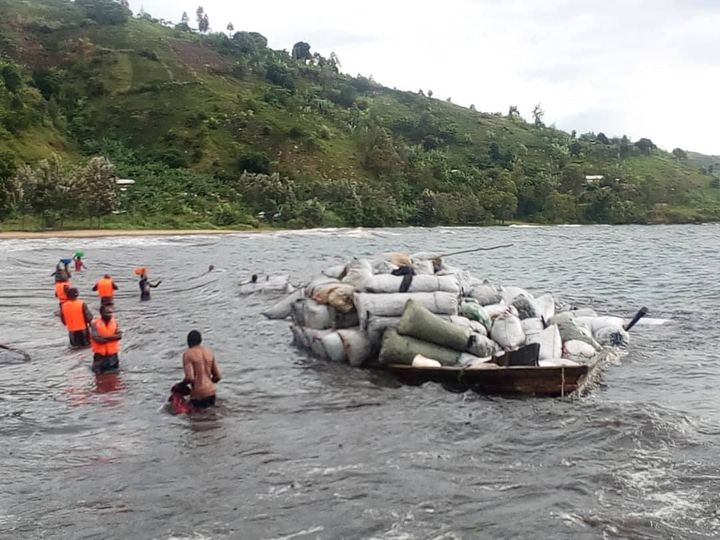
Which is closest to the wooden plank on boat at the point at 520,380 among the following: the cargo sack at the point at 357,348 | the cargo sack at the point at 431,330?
the cargo sack at the point at 431,330

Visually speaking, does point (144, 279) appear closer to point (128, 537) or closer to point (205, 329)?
point (205, 329)

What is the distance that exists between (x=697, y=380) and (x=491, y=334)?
13.1 feet

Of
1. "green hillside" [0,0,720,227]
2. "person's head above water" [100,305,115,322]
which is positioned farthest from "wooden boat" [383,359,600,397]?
"green hillside" [0,0,720,227]

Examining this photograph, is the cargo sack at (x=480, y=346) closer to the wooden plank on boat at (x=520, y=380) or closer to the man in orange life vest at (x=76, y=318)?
the wooden plank on boat at (x=520, y=380)

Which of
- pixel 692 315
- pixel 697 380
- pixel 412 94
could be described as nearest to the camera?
pixel 697 380

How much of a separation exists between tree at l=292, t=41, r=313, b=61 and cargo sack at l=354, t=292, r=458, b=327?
491ft

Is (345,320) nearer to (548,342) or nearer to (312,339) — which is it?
(312,339)

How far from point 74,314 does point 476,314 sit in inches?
348

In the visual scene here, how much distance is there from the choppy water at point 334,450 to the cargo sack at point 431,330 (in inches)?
Answer: 47.2

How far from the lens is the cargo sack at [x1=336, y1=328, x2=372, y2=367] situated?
44.1 ft

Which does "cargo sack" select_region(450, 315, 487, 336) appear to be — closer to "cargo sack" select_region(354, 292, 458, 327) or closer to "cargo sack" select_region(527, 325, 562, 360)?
"cargo sack" select_region(354, 292, 458, 327)

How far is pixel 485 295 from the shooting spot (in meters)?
16.3

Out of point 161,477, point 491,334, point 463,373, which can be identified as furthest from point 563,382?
point 161,477

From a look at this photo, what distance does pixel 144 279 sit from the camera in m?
23.5
